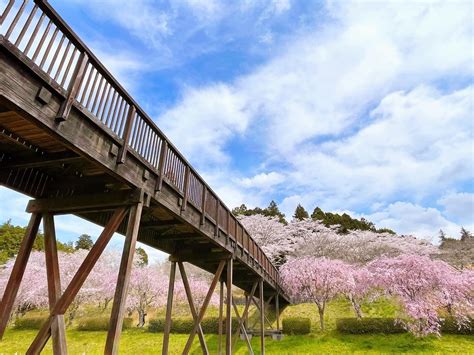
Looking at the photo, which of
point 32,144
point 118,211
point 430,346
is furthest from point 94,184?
point 430,346

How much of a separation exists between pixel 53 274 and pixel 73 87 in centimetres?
348

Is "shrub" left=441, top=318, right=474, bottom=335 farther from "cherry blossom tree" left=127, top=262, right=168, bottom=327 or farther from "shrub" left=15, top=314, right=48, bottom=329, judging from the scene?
"shrub" left=15, top=314, right=48, bottom=329

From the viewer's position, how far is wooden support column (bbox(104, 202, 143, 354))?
4.36 m

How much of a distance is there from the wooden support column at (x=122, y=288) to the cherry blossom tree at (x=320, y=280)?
18.9 metres

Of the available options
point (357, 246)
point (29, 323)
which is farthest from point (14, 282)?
point (357, 246)

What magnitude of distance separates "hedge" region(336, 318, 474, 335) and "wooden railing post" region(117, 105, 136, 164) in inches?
785

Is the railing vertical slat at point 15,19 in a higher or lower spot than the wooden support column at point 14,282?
higher

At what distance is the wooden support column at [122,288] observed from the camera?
4355 millimetres

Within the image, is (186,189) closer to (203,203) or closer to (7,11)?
(203,203)

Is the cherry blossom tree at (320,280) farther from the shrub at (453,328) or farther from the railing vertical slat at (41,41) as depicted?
the railing vertical slat at (41,41)

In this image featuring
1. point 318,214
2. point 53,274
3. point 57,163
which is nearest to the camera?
point 57,163

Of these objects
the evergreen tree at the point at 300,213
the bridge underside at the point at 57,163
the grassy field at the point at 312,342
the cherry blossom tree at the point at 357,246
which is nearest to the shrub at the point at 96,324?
the grassy field at the point at 312,342

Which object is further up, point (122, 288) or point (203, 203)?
point (203, 203)

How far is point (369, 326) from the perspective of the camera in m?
19.0
